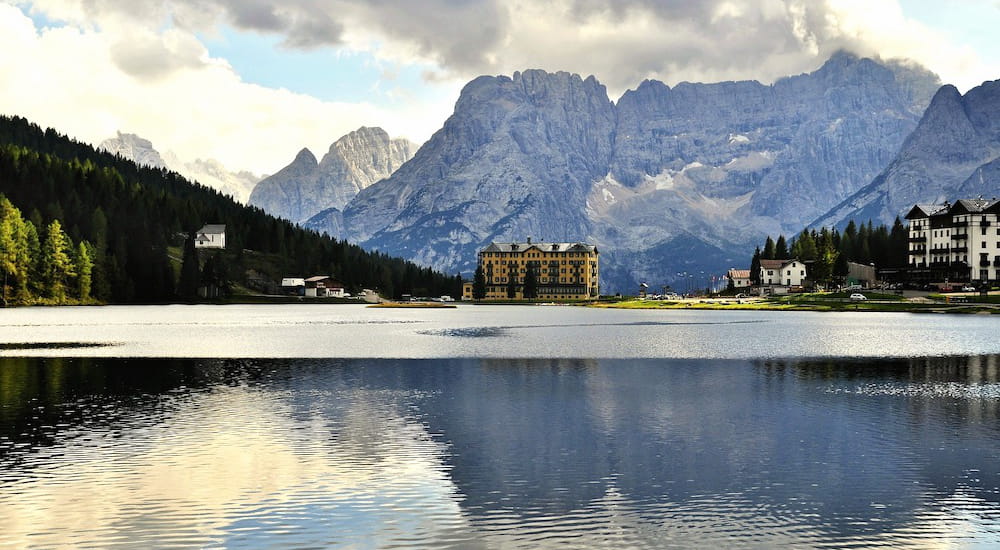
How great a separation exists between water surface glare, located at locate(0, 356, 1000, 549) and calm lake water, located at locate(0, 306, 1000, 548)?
0.14 m

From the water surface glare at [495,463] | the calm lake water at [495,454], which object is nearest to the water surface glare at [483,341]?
the calm lake water at [495,454]

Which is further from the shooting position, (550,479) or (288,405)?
(288,405)

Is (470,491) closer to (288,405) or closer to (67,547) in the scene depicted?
(67,547)

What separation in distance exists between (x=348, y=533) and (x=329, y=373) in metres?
44.5

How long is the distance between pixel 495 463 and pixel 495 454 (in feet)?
5.84

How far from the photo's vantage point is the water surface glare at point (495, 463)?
25.2 m

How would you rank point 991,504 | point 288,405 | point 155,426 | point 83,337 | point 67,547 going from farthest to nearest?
1. point 83,337
2. point 288,405
3. point 155,426
4. point 991,504
5. point 67,547

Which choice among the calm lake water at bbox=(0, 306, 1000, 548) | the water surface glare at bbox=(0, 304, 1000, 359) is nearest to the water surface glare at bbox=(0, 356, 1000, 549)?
the calm lake water at bbox=(0, 306, 1000, 548)

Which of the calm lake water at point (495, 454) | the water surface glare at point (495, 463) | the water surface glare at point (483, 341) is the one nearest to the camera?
the water surface glare at point (495, 463)

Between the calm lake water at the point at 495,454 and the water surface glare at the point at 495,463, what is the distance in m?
0.14

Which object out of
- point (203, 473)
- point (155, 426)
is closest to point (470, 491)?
point (203, 473)

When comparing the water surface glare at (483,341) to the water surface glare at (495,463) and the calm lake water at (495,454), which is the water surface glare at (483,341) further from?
the water surface glare at (495,463)

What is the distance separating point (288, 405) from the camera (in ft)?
164

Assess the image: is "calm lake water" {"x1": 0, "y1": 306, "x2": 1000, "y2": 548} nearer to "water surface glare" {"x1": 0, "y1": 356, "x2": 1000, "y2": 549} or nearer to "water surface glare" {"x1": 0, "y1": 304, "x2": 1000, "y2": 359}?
"water surface glare" {"x1": 0, "y1": 356, "x2": 1000, "y2": 549}
